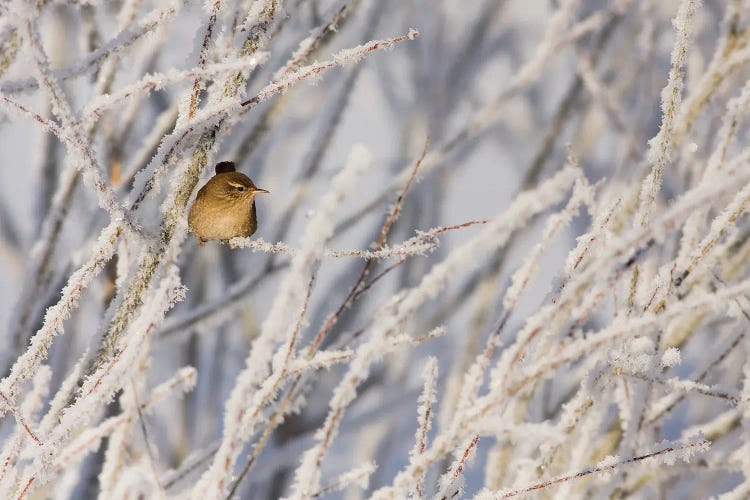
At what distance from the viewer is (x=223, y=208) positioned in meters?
1.57

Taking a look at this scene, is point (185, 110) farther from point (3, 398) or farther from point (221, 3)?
point (3, 398)

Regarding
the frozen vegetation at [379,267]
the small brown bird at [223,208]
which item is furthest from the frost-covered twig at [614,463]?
Answer: the small brown bird at [223,208]

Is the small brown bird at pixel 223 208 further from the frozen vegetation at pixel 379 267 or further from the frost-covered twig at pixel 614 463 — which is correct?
the frost-covered twig at pixel 614 463

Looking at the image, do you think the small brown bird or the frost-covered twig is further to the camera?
the small brown bird

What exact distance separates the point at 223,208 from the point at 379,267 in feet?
5.01

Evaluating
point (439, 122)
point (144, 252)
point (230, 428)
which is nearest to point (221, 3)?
point (144, 252)

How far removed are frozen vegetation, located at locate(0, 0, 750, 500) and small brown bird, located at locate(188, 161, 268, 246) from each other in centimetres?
19

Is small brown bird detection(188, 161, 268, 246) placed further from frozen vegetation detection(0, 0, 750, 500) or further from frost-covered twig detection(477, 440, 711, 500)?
frost-covered twig detection(477, 440, 711, 500)

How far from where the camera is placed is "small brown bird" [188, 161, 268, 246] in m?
1.55

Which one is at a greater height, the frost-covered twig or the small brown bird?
the small brown bird

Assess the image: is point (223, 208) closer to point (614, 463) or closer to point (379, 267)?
point (614, 463)

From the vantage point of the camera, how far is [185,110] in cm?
94

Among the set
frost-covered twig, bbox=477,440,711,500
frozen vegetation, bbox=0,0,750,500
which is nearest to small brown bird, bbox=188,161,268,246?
frozen vegetation, bbox=0,0,750,500

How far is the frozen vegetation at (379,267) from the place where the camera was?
772mm
